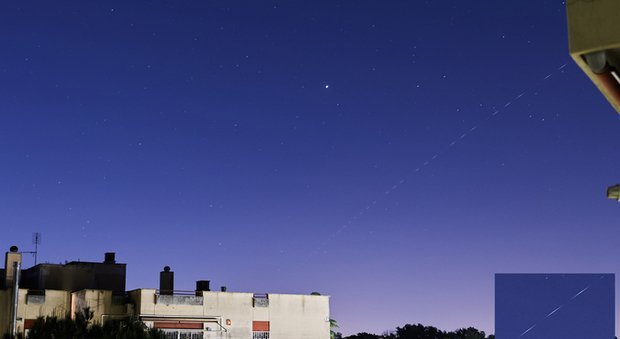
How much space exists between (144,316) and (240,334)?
5.52m

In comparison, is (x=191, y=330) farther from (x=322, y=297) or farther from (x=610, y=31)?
(x=610, y=31)

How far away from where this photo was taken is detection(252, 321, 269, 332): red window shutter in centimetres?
4909

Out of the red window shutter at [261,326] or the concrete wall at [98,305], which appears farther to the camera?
the red window shutter at [261,326]

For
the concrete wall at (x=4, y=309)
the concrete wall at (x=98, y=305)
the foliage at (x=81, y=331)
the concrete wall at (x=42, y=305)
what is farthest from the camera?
the concrete wall at (x=98, y=305)

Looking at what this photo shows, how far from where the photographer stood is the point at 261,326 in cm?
4938

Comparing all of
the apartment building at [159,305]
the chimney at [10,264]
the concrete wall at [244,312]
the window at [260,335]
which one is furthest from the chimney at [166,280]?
the chimney at [10,264]

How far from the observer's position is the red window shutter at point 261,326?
49.1m

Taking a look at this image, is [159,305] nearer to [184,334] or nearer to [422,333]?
[184,334]

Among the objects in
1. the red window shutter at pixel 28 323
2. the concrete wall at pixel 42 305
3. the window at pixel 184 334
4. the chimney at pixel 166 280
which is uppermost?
the chimney at pixel 166 280

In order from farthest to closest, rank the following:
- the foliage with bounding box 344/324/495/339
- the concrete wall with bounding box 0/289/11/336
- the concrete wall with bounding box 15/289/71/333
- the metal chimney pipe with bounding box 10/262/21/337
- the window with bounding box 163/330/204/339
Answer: the foliage with bounding box 344/324/495/339, the window with bounding box 163/330/204/339, the concrete wall with bounding box 15/289/71/333, the concrete wall with bounding box 0/289/11/336, the metal chimney pipe with bounding box 10/262/21/337

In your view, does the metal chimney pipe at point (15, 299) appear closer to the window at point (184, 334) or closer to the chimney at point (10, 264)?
the chimney at point (10, 264)

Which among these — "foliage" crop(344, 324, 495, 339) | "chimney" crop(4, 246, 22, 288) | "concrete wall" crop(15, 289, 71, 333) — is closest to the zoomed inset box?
"concrete wall" crop(15, 289, 71, 333)

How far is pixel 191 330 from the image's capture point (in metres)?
47.1

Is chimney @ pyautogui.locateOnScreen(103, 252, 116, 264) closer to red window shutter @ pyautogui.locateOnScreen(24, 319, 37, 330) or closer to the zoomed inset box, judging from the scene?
red window shutter @ pyautogui.locateOnScreen(24, 319, 37, 330)
